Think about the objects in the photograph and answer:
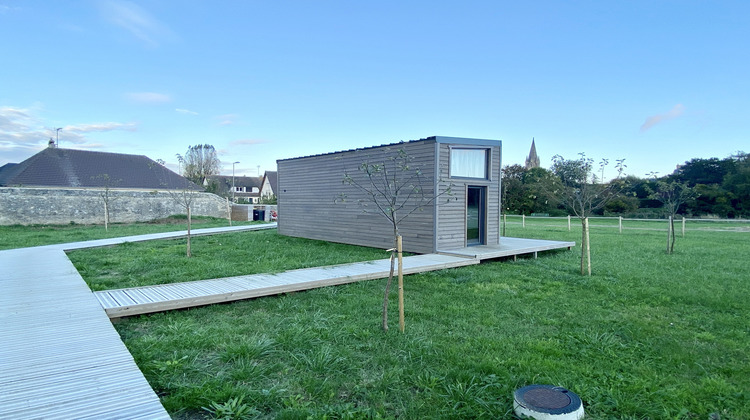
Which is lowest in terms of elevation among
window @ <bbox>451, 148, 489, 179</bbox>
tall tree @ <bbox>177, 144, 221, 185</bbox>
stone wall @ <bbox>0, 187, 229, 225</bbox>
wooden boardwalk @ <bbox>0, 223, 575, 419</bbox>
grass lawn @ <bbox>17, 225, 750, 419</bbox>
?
grass lawn @ <bbox>17, 225, 750, 419</bbox>

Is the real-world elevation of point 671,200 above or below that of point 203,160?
below

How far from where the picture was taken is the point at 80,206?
22.1 metres

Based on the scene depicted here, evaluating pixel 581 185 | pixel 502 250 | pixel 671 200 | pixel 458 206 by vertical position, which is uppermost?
pixel 581 185

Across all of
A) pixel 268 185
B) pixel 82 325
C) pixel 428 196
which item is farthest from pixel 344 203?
pixel 268 185

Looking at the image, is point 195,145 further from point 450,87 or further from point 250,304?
point 250,304

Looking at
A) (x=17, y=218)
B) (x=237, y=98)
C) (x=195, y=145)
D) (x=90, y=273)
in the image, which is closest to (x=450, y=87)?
(x=237, y=98)

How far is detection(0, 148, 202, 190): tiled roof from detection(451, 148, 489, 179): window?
20388 mm

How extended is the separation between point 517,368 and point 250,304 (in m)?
3.59

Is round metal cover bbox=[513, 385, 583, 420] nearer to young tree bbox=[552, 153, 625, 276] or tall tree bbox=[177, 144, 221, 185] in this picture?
young tree bbox=[552, 153, 625, 276]

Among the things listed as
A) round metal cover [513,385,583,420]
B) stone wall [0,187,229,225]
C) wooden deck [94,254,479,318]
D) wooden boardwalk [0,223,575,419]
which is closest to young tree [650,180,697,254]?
wooden boardwalk [0,223,575,419]

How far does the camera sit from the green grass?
43.3 ft

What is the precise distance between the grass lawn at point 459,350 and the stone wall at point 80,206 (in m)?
16.3

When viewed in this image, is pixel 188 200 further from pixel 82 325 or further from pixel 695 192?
pixel 695 192

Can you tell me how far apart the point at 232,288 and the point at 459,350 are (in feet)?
11.6
